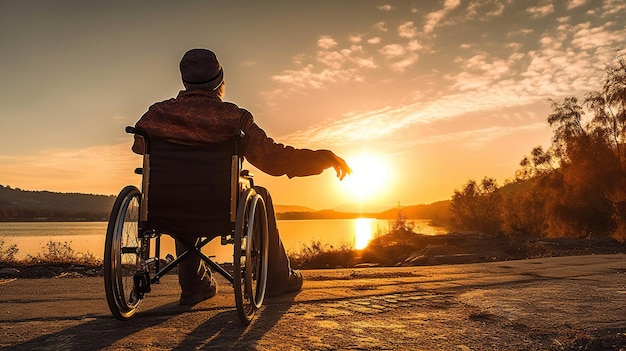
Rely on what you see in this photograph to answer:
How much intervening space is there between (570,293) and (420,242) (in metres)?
14.4

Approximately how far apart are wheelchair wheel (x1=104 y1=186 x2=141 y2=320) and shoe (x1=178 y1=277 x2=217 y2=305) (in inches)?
14.6

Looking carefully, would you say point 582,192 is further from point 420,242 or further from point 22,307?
point 22,307

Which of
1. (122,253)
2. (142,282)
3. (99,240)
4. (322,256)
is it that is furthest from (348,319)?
(99,240)

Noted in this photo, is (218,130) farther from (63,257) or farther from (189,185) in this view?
(63,257)

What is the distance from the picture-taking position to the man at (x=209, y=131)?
9.32 ft

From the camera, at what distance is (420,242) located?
17.8m

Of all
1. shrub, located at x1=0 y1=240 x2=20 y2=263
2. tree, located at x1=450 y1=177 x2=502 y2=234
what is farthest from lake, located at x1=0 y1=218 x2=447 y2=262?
tree, located at x1=450 y1=177 x2=502 y2=234

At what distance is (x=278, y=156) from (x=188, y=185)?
543 mm

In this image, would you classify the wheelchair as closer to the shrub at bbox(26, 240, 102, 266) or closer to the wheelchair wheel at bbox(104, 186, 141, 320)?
the wheelchair wheel at bbox(104, 186, 141, 320)

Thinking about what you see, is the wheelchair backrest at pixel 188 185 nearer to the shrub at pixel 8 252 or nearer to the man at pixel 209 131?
the man at pixel 209 131

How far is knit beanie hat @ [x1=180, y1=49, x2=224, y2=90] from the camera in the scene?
10.1ft

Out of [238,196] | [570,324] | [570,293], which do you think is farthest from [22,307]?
[570,293]

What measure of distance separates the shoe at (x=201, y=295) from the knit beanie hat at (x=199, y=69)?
1.34m

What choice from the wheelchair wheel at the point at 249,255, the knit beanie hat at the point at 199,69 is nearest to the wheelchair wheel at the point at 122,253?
the wheelchair wheel at the point at 249,255
